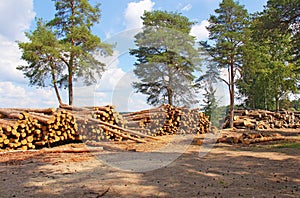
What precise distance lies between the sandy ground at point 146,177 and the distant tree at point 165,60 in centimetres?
1379

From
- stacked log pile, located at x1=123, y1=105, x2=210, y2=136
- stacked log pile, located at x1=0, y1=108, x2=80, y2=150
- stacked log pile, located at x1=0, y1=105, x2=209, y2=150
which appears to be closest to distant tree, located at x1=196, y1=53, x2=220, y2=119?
stacked log pile, located at x1=123, y1=105, x2=210, y2=136

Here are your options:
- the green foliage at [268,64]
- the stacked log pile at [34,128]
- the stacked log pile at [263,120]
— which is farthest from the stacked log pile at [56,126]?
the stacked log pile at [263,120]

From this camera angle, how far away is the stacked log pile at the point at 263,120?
17750 mm

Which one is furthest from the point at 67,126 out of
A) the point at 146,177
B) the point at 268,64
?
the point at 268,64

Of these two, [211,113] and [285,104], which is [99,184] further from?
[285,104]

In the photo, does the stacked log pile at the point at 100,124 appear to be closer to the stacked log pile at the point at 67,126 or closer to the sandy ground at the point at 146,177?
the stacked log pile at the point at 67,126

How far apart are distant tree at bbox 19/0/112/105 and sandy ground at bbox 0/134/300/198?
43.3 feet

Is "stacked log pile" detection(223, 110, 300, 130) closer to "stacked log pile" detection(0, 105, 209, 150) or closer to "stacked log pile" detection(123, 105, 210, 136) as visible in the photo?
"stacked log pile" detection(123, 105, 210, 136)

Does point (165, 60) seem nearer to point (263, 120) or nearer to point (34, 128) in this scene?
point (263, 120)

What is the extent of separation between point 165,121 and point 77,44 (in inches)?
420

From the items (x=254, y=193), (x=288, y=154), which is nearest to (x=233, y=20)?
(x=288, y=154)

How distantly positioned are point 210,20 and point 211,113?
7.42 m

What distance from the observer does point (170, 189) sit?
3.71 m

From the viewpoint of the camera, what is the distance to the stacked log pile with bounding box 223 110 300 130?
17750mm
